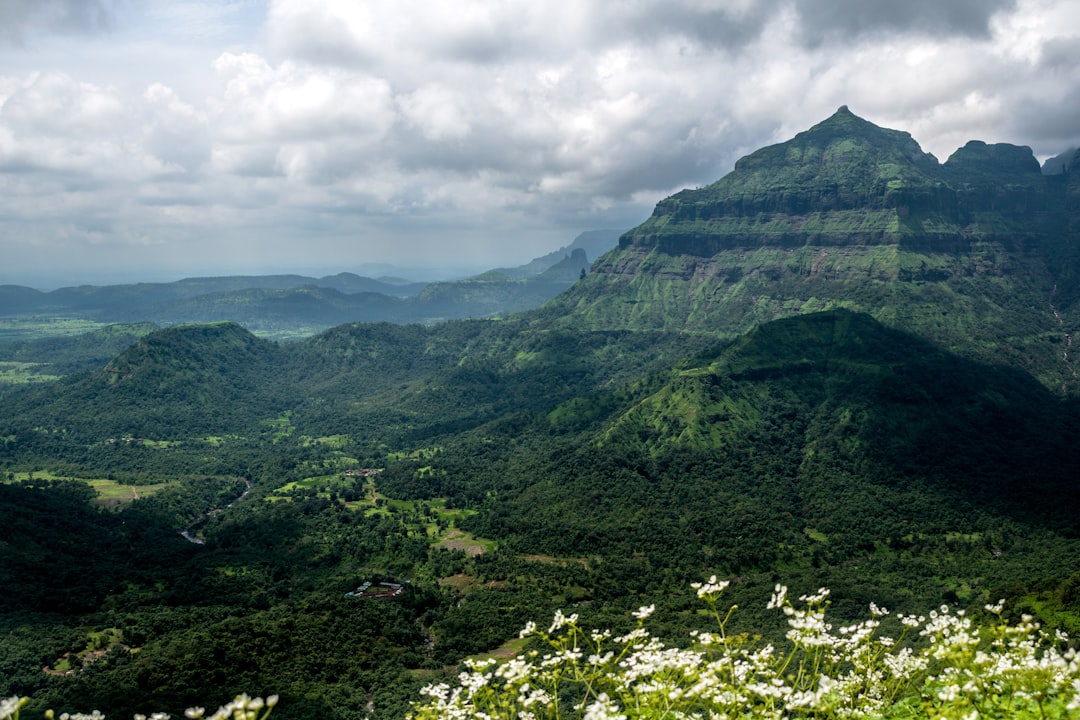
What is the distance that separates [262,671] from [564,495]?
10456 cm

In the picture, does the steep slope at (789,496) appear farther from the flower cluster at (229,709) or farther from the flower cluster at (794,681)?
the flower cluster at (229,709)

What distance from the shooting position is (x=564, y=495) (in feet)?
595

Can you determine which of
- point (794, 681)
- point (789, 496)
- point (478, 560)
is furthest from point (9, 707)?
point (789, 496)

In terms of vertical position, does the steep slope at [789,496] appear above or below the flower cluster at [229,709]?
below

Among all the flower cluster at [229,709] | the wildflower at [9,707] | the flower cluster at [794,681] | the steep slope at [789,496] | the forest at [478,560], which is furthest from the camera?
the steep slope at [789,496]

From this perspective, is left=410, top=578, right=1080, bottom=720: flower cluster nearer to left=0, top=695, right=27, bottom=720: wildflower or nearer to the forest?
left=0, top=695, right=27, bottom=720: wildflower

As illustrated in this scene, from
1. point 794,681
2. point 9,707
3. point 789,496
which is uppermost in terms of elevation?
point 9,707

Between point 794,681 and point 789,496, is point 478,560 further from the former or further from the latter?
point 794,681

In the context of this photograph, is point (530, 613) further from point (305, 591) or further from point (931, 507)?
point (931, 507)

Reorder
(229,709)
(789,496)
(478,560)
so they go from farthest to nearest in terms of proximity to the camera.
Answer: (789,496) → (478,560) → (229,709)

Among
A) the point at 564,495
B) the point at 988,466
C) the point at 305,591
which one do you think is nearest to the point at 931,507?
the point at 988,466

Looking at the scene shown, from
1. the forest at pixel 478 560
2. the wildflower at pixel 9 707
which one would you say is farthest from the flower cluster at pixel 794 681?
the forest at pixel 478 560

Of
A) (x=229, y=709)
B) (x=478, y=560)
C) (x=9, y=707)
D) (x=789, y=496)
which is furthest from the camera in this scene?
(x=789, y=496)

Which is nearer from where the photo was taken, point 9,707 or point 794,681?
point 9,707
